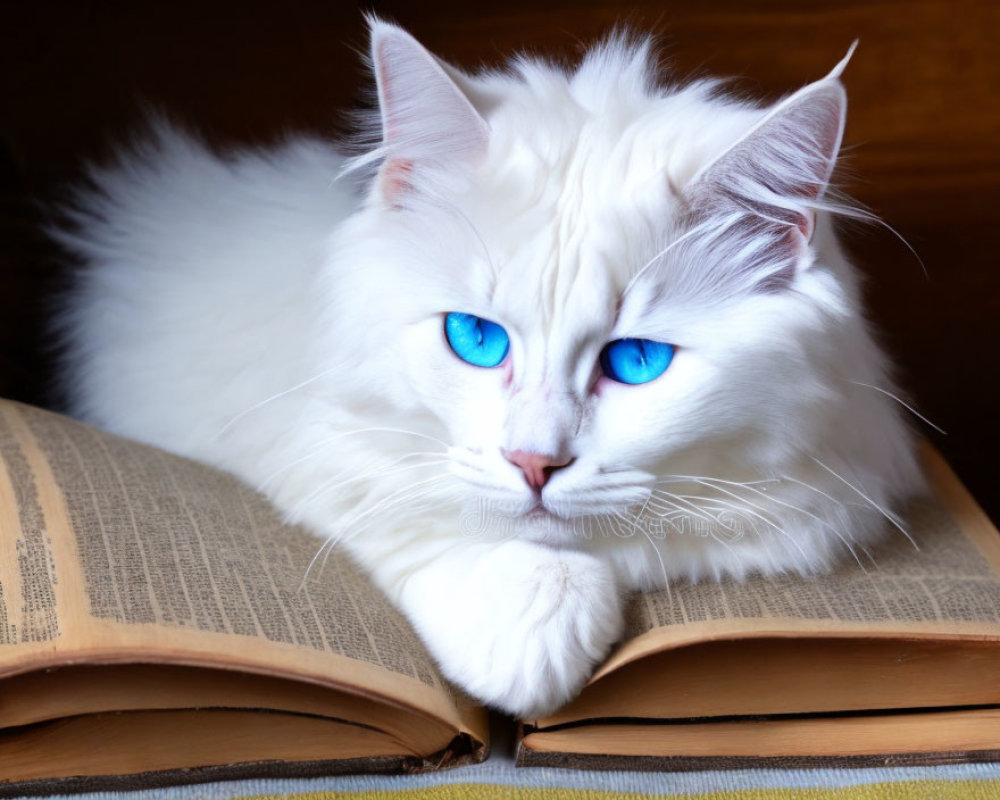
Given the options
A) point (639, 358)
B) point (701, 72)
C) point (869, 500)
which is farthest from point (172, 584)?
point (701, 72)

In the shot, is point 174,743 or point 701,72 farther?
point 701,72

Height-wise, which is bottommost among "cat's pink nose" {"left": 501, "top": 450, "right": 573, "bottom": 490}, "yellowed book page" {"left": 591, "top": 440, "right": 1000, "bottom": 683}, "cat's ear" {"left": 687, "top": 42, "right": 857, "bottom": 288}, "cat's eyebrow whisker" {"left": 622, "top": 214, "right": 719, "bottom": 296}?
"yellowed book page" {"left": 591, "top": 440, "right": 1000, "bottom": 683}

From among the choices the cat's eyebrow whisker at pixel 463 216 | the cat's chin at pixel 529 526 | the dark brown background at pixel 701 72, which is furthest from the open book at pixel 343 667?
the dark brown background at pixel 701 72

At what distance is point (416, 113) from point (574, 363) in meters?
0.29

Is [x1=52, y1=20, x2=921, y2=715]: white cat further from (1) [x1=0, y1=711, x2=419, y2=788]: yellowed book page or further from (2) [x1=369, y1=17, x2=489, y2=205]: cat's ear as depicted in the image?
(1) [x1=0, y1=711, x2=419, y2=788]: yellowed book page

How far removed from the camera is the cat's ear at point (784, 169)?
1.02m

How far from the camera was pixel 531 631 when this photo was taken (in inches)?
41.6

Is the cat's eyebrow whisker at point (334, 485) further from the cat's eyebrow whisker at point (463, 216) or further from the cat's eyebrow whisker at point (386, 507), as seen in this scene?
the cat's eyebrow whisker at point (463, 216)

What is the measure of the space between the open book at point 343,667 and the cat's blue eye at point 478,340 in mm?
283

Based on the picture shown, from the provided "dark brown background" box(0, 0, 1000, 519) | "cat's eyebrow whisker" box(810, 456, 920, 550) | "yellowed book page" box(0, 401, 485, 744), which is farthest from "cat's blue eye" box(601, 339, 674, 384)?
"dark brown background" box(0, 0, 1000, 519)

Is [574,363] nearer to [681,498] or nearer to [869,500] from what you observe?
[681,498]

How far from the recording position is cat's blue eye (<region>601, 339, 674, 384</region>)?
3.55 feet

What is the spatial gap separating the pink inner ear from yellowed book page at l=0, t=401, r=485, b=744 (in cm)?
40

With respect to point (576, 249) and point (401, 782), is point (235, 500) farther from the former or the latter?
point (576, 249)
